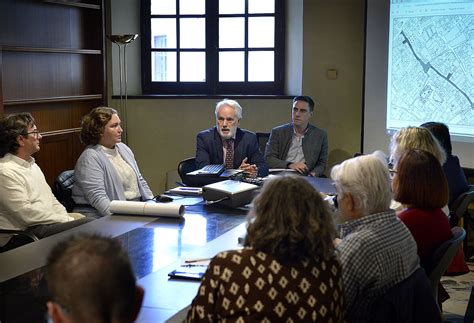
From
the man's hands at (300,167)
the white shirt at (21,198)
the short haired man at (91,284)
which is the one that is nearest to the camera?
the short haired man at (91,284)

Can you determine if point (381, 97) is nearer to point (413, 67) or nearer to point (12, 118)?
point (413, 67)

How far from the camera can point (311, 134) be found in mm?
6230

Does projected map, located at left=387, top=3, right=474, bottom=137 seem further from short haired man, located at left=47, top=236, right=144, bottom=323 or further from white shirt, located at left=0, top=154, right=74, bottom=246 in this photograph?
short haired man, located at left=47, top=236, right=144, bottom=323

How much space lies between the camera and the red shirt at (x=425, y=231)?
9.91ft

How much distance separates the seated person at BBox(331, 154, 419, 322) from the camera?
8.24 ft

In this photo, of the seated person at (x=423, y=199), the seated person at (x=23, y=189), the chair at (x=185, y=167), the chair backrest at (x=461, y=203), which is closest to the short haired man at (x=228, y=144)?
the chair at (x=185, y=167)

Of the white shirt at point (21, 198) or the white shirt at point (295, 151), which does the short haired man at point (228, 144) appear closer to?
the white shirt at point (295, 151)

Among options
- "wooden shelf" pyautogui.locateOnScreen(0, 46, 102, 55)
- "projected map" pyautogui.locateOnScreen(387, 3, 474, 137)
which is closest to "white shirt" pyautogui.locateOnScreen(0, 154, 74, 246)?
"wooden shelf" pyautogui.locateOnScreen(0, 46, 102, 55)

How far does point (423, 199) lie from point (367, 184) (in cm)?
50

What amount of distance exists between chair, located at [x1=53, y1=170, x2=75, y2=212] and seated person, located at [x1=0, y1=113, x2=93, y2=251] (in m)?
0.23

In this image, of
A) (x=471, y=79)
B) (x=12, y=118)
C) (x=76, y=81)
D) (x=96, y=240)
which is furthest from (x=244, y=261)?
(x=76, y=81)

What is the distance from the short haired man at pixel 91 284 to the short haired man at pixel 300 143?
474 centimetres

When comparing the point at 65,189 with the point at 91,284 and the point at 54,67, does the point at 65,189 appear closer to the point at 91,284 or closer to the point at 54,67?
the point at 54,67

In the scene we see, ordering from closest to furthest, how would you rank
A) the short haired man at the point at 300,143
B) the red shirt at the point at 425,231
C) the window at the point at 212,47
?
the red shirt at the point at 425,231 < the short haired man at the point at 300,143 < the window at the point at 212,47
